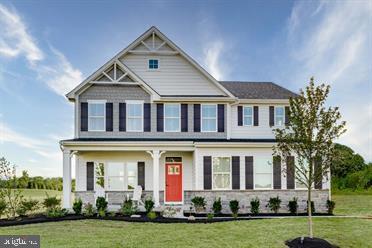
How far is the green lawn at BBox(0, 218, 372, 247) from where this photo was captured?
11016 millimetres

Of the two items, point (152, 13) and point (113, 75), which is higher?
point (152, 13)

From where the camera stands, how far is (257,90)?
22.1 metres

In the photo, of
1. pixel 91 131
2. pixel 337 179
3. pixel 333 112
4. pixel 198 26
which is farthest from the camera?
pixel 337 179

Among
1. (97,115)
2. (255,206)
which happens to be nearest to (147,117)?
(97,115)

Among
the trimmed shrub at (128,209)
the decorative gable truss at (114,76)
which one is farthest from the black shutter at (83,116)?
the trimmed shrub at (128,209)

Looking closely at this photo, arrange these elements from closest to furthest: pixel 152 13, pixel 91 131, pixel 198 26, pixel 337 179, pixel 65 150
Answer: pixel 65 150 → pixel 91 131 → pixel 152 13 → pixel 198 26 → pixel 337 179

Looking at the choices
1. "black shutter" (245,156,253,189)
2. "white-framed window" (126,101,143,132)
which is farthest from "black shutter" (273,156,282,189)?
"white-framed window" (126,101,143,132)

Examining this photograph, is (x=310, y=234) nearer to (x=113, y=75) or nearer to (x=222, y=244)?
(x=222, y=244)

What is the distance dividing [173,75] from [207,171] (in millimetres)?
5813

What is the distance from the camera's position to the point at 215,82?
20.0 m

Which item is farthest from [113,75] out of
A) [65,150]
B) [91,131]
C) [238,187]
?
[238,187]

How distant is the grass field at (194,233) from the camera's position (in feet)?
36.1

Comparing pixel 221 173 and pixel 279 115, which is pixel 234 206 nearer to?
pixel 221 173

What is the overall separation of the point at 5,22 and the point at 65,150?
7061 mm
